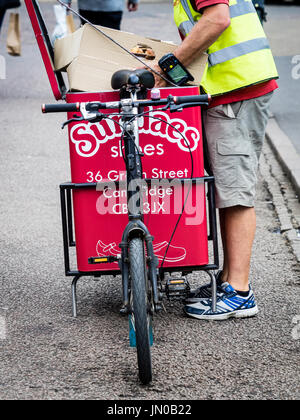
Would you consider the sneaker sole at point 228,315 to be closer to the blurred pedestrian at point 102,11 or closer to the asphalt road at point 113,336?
the asphalt road at point 113,336

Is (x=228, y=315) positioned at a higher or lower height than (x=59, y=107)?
lower

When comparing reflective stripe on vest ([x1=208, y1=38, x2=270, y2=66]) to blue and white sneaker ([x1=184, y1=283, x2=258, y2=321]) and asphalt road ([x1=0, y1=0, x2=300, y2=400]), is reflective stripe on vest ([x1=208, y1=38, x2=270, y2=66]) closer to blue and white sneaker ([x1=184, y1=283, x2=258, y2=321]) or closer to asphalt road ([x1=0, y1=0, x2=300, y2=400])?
blue and white sneaker ([x1=184, y1=283, x2=258, y2=321])

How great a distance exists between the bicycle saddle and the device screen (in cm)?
15

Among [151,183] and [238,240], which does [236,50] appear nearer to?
[151,183]

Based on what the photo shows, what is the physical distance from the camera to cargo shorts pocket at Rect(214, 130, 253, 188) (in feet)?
12.8

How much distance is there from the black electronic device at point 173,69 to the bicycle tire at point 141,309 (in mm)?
899

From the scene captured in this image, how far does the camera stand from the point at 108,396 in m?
3.17

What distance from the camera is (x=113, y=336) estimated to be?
3805 mm

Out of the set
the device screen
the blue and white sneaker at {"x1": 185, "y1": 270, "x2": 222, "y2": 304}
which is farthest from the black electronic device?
the blue and white sneaker at {"x1": 185, "y1": 270, "x2": 222, "y2": 304}

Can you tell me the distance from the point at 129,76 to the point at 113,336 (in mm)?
1280

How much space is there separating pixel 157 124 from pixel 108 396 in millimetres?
1295

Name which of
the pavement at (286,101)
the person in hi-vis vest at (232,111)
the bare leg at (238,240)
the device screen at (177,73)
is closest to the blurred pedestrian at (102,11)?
the pavement at (286,101)

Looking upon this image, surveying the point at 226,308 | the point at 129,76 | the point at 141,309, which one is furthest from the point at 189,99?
the point at 226,308
